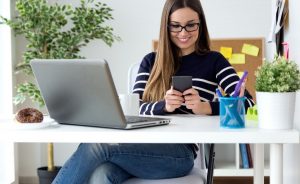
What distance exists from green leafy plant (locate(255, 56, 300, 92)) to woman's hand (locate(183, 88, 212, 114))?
12.0 inches

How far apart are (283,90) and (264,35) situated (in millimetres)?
2161

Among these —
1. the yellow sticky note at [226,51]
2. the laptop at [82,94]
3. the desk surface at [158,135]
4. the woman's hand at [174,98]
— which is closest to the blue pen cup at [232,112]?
the desk surface at [158,135]

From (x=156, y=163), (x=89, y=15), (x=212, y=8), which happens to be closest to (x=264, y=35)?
(x=212, y=8)

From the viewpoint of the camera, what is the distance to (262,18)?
3.08 metres

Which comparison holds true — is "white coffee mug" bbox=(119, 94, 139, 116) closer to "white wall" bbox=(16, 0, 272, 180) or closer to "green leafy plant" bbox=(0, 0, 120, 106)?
"green leafy plant" bbox=(0, 0, 120, 106)

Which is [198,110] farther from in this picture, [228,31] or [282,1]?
[228,31]

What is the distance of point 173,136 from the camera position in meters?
0.96

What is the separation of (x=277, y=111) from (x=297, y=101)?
50 cm

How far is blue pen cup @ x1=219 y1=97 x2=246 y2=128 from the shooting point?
40.8 inches

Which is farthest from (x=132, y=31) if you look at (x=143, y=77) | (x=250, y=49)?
(x=143, y=77)

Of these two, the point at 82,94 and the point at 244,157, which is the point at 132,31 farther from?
the point at 82,94

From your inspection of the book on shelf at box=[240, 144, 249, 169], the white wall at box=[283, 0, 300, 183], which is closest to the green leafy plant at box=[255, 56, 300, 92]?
the white wall at box=[283, 0, 300, 183]

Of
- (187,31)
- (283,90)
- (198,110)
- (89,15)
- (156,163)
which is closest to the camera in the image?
(283,90)

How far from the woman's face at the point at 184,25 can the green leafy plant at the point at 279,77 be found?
65 cm
